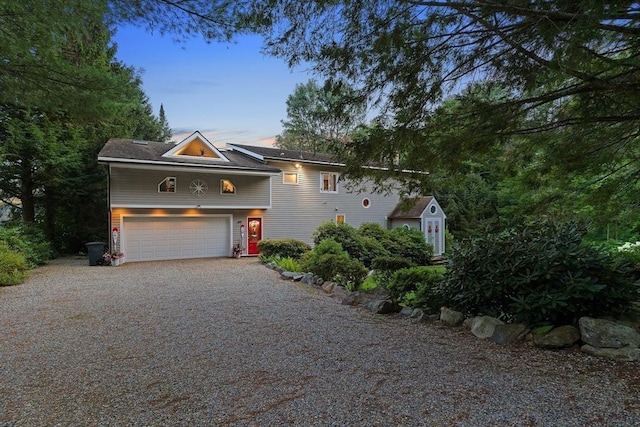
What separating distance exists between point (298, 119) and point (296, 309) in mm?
28866

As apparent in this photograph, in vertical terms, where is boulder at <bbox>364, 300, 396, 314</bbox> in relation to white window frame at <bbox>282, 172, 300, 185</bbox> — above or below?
below

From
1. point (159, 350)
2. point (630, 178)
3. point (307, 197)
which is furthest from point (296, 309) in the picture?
point (307, 197)

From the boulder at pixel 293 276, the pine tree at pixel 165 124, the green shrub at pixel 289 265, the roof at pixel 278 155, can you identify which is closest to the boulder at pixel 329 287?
the boulder at pixel 293 276

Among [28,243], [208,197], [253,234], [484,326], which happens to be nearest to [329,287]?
[484,326]

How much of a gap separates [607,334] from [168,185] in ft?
47.8

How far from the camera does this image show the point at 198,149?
16.0m

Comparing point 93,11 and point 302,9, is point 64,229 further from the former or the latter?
point 302,9

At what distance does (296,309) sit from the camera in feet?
21.7

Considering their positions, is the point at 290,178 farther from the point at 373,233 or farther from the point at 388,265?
the point at 388,265

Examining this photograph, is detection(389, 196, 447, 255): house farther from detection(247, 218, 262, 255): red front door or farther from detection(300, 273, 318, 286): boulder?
detection(300, 273, 318, 286): boulder

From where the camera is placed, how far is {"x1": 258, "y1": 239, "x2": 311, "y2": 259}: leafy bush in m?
14.2

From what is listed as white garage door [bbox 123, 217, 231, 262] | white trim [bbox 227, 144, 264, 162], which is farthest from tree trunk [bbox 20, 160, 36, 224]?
white trim [bbox 227, 144, 264, 162]

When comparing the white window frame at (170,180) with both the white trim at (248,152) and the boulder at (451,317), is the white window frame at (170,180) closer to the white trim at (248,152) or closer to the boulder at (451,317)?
the white trim at (248,152)

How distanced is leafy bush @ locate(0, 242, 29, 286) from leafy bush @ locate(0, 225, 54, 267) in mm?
1463
